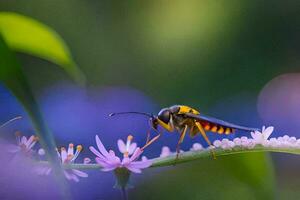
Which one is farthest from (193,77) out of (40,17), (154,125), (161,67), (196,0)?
(154,125)

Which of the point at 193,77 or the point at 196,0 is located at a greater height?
the point at 196,0

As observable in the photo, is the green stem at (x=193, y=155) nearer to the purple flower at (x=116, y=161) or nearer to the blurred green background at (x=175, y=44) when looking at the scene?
the purple flower at (x=116, y=161)

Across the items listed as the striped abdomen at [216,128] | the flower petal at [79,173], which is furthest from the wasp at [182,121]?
the flower petal at [79,173]

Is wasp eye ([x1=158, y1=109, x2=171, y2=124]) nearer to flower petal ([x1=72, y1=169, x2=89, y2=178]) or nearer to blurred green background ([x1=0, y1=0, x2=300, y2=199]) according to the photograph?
flower petal ([x1=72, y1=169, x2=89, y2=178])

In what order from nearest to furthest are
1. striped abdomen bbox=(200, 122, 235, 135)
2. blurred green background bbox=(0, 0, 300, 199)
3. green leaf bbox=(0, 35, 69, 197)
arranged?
green leaf bbox=(0, 35, 69, 197) → striped abdomen bbox=(200, 122, 235, 135) → blurred green background bbox=(0, 0, 300, 199)

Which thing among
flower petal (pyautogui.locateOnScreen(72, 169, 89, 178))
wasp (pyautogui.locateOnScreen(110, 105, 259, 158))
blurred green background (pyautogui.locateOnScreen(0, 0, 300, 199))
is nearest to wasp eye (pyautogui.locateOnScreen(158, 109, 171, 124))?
wasp (pyautogui.locateOnScreen(110, 105, 259, 158))

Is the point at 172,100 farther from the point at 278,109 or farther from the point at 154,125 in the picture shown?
the point at 154,125

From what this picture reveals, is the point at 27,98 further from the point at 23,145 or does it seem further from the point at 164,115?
the point at 164,115

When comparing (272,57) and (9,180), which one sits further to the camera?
(272,57)
